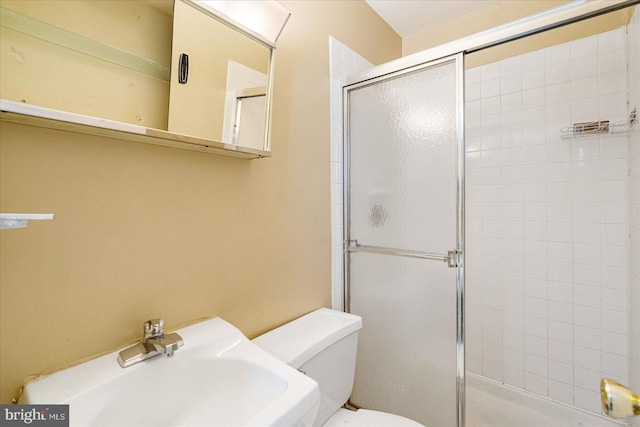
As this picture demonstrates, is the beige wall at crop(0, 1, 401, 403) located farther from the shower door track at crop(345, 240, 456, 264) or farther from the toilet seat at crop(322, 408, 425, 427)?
the toilet seat at crop(322, 408, 425, 427)

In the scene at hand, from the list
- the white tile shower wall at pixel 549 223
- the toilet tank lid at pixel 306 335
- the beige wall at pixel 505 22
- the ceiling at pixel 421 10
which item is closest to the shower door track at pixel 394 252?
the toilet tank lid at pixel 306 335

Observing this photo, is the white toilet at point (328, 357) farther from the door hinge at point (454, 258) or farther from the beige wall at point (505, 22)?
the beige wall at point (505, 22)

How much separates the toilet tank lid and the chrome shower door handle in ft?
2.39

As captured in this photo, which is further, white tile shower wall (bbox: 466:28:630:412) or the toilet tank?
white tile shower wall (bbox: 466:28:630:412)

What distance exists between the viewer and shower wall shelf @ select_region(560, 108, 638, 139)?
1489 millimetres

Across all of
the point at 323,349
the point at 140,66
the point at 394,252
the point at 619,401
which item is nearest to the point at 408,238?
the point at 394,252

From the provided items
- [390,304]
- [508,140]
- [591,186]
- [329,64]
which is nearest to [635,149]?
[591,186]

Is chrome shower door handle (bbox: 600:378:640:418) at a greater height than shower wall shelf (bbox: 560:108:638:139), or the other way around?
shower wall shelf (bbox: 560:108:638:139)

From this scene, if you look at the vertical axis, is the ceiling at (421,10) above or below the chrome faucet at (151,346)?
above

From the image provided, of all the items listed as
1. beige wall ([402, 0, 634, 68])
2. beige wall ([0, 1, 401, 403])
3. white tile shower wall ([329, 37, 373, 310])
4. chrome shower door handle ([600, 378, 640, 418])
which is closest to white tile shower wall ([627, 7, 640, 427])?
beige wall ([402, 0, 634, 68])

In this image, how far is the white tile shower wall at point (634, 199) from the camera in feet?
4.41

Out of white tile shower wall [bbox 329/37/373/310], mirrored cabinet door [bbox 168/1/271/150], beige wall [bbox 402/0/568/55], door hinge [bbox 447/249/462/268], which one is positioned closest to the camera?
mirrored cabinet door [bbox 168/1/271/150]

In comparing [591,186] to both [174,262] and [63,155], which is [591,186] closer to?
[174,262]

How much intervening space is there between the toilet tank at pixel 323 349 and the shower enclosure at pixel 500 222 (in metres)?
0.33
